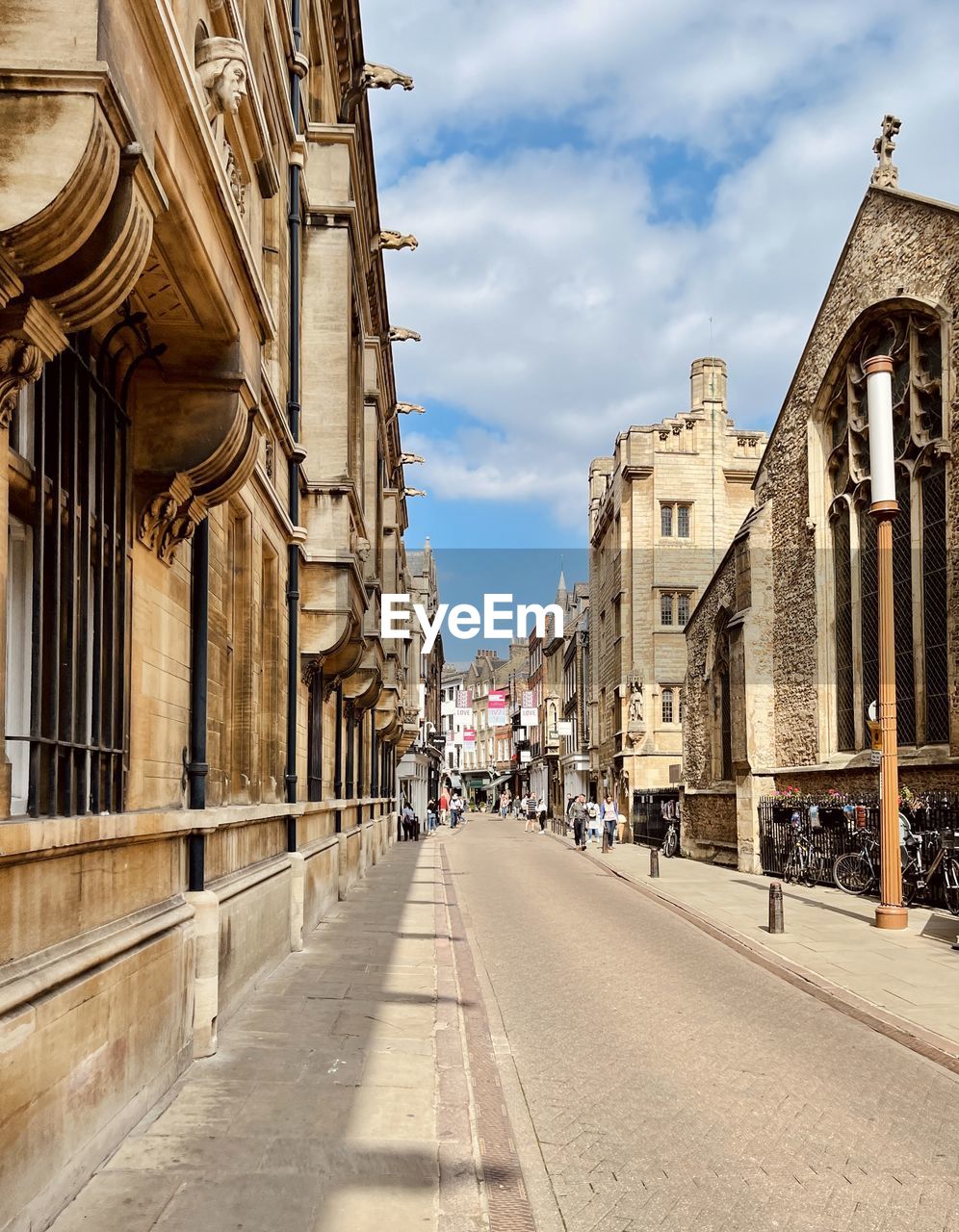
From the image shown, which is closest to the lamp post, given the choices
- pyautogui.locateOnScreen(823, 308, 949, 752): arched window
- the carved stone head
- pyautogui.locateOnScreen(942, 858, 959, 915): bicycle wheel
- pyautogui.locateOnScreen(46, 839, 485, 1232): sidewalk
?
pyautogui.locateOnScreen(942, 858, 959, 915): bicycle wheel

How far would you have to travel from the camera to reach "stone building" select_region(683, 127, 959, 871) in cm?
2002

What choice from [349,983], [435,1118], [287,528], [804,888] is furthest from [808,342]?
[435,1118]

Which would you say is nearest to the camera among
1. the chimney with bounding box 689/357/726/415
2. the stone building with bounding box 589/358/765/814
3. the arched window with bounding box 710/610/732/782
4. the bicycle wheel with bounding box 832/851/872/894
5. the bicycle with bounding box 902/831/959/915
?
the bicycle with bounding box 902/831/959/915

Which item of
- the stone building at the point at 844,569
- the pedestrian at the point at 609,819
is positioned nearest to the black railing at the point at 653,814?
the pedestrian at the point at 609,819

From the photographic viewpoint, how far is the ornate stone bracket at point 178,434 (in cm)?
664

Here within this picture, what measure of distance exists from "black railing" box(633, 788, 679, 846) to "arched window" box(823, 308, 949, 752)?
1073cm

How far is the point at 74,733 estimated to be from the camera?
5.66 m

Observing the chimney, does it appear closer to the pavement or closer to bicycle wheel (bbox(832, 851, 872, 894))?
bicycle wheel (bbox(832, 851, 872, 894))

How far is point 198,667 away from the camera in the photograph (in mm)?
8188

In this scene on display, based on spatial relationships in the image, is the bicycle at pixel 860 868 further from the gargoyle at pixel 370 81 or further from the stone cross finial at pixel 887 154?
the gargoyle at pixel 370 81

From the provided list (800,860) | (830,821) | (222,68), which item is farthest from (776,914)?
(222,68)

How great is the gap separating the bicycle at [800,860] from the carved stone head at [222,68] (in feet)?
59.3

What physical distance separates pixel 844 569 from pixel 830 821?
17.8ft

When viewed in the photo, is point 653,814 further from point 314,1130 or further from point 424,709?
point 424,709
